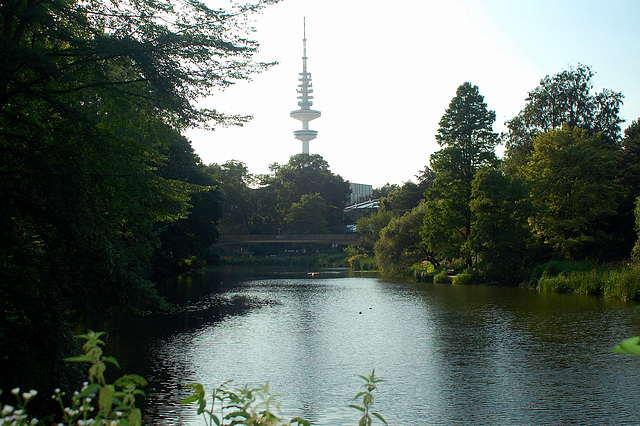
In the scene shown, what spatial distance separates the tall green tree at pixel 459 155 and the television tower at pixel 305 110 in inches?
5000

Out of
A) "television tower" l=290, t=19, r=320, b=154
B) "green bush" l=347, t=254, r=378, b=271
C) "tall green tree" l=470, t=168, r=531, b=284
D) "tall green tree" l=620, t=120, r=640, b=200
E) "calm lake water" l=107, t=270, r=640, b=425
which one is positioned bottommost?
"calm lake water" l=107, t=270, r=640, b=425

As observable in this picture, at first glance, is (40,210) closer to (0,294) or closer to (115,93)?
(0,294)

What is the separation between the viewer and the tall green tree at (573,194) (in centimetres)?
3525

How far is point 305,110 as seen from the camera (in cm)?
17062

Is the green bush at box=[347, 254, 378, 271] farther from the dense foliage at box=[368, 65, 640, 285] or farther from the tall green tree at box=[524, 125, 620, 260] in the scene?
the tall green tree at box=[524, 125, 620, 260]

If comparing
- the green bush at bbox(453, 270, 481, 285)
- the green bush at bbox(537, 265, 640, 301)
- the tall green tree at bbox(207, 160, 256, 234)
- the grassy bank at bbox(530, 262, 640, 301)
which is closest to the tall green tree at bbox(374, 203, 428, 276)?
the green bush at bbox(453, 270, 481, 285)

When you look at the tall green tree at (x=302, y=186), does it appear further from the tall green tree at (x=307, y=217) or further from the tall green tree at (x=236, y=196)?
the tall green tree at (x=307, y=217)

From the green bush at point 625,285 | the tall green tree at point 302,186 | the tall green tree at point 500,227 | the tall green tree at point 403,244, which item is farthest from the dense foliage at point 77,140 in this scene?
the tall green tree at point 302,186

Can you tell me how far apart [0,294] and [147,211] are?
288 inches

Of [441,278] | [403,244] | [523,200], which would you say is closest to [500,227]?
[523,200]

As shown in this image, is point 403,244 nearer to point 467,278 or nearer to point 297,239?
point 467,278

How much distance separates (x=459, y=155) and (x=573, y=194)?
30.3ft

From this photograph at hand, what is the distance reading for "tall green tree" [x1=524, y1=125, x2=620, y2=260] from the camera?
116 ft

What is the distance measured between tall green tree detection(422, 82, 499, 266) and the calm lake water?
14222 mm
